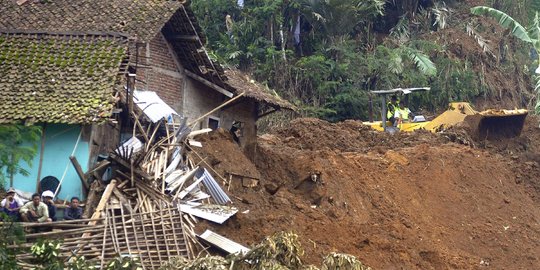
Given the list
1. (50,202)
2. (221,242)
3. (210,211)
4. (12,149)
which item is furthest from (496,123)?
(12,149)

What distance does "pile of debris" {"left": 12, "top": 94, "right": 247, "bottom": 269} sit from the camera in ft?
59.1

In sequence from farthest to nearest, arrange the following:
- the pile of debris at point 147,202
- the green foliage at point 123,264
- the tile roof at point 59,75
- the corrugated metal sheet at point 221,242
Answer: the tile roof at point 59,75 → the corrugated metal sheet at point 221,242 → the pile of debris at point 147,202 → the green foliage at point 123,264

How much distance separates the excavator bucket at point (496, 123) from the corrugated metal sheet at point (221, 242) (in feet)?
50.7

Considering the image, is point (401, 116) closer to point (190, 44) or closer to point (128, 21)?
point (190, 44)

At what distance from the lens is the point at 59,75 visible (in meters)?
20.5

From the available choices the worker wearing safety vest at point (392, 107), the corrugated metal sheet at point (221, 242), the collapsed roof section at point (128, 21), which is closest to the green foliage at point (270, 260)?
the corrugated metal sheet at point (221, 242)

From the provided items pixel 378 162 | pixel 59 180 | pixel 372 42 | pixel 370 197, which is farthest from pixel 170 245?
pixel 372 42

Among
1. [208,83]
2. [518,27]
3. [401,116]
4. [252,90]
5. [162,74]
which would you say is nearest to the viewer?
[162,74]

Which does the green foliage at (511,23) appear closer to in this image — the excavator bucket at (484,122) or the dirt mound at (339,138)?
the excavator bucket at (484,122)

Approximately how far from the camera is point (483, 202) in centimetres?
2703

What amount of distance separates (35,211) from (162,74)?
6.71m

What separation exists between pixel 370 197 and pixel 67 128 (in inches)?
307

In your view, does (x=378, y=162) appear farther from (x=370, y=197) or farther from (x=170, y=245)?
(x=170, y=245)

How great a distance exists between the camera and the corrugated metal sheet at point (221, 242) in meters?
18.9
